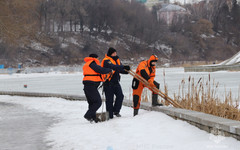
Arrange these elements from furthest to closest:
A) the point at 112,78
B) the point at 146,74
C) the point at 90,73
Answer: the point at 112,78
the point at 90,73
the point at 146,74

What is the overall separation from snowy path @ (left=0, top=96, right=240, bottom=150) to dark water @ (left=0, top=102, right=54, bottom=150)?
0.24m

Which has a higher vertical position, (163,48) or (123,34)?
(123,34)

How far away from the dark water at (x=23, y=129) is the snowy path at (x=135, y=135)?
24 centimetres

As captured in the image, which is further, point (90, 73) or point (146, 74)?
point (90, 73)

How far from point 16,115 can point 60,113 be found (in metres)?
1.24

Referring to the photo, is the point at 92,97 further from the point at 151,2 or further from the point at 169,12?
the point at 151,2

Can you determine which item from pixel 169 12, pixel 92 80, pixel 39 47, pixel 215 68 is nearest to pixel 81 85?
pixel 92 80

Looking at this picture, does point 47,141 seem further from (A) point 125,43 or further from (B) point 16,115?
(A) point 125,43

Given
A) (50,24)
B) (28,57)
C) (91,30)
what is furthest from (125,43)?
(28,57)

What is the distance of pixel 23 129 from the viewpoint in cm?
936

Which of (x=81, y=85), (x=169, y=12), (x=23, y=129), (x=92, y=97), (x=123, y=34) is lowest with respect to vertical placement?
(x=81, y=85)

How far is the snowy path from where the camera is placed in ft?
20.9

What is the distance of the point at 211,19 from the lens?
391 feet

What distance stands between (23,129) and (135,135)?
3056 mm
